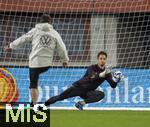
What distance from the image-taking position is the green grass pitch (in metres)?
10.3

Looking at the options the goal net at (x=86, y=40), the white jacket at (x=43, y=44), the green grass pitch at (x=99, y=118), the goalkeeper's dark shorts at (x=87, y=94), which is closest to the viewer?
the green grass pitch at (x=99, y=118)

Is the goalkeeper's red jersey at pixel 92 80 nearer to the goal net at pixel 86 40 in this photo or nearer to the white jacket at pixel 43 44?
the white jacket at pixel 43 44

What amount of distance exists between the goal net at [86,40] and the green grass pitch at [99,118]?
103cm

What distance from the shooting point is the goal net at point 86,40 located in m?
14.0

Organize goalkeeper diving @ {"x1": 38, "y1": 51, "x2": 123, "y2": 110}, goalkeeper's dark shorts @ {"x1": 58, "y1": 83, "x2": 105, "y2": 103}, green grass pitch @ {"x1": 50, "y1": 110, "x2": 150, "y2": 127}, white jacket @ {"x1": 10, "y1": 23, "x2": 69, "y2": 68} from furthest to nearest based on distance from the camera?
goalkeeper's dark shorts @ {"x1": 58, "y1": 83, "x2": 105, "y2": 103}, goalkeeper diving @ {"x1": 38, "y1": 51, "x2": 123, "y2": 110}, white jacket @ {"x1": 10, "y1": 23, "x2": 69, "y2": 68}, green grass pitch @ {"x1": 50, "y1": 110, "x2": 150, "y2": 127}

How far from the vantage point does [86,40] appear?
16469 millimetres

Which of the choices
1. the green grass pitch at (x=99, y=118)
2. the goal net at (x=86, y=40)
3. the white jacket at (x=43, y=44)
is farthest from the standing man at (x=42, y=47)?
the goal net at (x=86, y=40)

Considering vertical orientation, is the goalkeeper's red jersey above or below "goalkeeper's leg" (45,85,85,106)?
above

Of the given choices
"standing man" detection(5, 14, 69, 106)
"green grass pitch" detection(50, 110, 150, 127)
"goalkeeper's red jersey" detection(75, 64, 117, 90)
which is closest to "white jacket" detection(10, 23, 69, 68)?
"standing man" detection(5, 14, 69, 106)

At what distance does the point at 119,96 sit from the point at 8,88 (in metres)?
2.52

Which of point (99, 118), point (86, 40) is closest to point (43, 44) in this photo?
point (99, 118)

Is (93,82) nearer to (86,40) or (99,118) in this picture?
(99,118)

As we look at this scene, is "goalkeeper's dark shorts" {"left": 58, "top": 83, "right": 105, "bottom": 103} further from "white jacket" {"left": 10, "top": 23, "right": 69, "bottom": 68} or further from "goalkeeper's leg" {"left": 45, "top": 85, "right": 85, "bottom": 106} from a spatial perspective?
"white jacket" {"left": 10, "top": 23, "right": 69, "bottom": 68}

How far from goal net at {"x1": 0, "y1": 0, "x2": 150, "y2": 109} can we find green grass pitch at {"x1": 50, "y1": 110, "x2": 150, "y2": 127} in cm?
103
